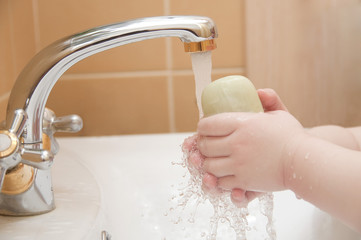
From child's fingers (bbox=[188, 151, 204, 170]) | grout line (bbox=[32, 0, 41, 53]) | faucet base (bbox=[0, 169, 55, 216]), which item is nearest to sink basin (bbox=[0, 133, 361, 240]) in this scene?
faucet base (bbox=[0, 169, 55, 216])

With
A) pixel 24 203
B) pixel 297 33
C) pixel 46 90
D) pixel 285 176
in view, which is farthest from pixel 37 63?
pixel 297 33

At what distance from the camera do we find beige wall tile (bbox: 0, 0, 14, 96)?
0.73m

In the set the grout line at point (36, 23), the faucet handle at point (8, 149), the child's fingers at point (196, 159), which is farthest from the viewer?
the grout line at point (36, 23)

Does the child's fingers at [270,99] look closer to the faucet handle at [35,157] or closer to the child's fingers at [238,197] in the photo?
the child's fingers at [238,197]

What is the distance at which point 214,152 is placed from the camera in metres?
0.50

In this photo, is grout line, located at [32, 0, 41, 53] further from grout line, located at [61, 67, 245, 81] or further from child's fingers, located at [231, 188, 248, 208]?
child's fingers, located at [231, 188, 248, 208]

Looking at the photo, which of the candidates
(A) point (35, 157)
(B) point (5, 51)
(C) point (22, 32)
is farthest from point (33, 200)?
(C) point (22, 32)

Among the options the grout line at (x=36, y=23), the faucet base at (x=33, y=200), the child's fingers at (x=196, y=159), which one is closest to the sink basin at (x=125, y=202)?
the faucet base at (x=33, y=200)

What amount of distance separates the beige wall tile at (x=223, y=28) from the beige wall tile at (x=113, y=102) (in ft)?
0.21

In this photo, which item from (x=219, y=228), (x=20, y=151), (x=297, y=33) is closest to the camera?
(x=20, y=151)

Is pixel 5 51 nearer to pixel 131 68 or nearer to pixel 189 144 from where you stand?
pixel 131 68

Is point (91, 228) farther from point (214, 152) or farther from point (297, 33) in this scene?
point (297, 33)

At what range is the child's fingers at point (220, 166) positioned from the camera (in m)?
0.50

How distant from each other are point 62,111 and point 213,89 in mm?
526
